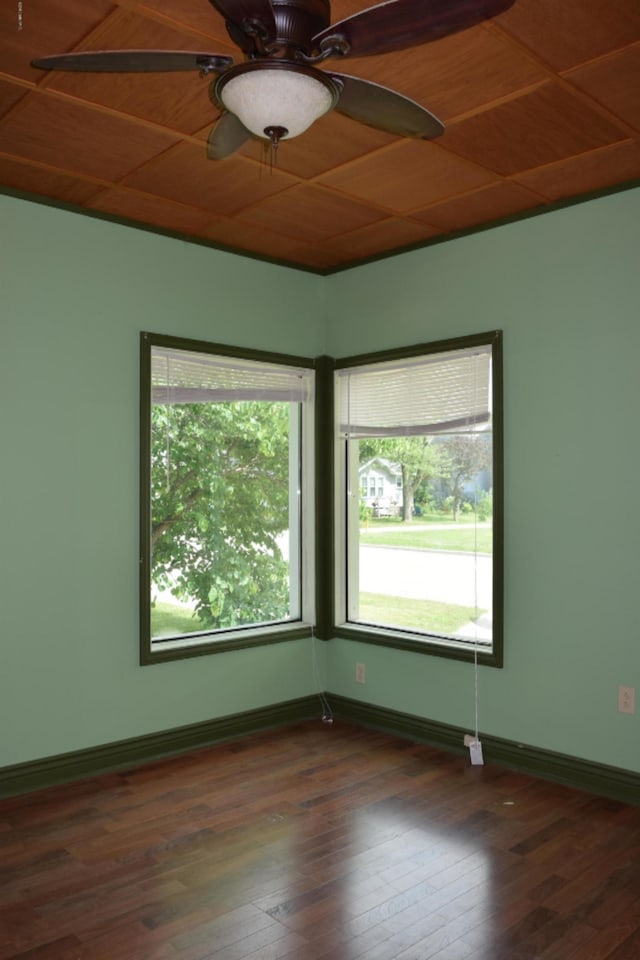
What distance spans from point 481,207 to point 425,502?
1.61 meters

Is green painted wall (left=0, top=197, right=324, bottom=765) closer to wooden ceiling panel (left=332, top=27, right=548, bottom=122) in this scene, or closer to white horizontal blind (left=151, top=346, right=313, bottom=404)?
white horizontal blind (left=151, top=346, right=313, bottom=404)

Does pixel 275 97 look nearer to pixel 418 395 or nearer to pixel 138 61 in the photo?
pixel 138 61

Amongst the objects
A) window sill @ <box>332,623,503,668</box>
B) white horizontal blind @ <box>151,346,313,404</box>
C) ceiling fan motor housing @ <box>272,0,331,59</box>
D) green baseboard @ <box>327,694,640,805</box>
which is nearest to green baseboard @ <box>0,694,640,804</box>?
green baseboard @ <box>327,694,640,805</box>

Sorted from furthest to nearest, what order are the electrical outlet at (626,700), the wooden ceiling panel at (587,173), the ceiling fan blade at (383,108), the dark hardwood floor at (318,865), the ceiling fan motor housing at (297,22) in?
the electrical outlet at (626,700), the wooden ceiling panel at (587,173), the dark hardwood floor at (318,865), the ceiling fan blade at (383,108), the ceiling fan motor housing at (297,22)

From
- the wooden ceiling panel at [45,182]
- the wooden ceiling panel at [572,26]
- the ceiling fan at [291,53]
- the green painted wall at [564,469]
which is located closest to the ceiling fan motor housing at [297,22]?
the ceiling fan at [291,53]

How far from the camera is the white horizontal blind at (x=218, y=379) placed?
4191 mm

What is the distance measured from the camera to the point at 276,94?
5.67ft

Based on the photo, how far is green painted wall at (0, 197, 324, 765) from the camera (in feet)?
11.9

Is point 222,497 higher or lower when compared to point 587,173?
lower

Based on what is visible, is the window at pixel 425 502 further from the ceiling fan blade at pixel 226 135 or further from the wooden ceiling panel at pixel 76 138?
the ceiling fan blade at pixel 226 135

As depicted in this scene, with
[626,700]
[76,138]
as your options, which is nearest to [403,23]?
[76,138]

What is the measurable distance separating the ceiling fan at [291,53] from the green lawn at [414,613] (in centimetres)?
300

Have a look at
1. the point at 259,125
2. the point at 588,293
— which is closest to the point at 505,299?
the point at 588,293

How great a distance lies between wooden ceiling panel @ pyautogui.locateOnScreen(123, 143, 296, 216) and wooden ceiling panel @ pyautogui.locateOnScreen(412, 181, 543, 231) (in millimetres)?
821
